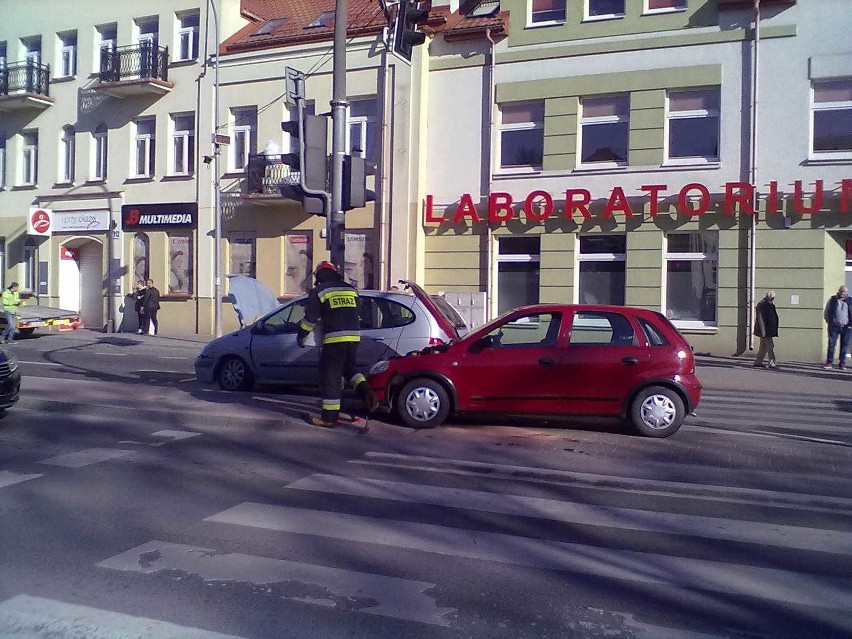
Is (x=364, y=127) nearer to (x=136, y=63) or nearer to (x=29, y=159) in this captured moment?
(x=136, y=63)

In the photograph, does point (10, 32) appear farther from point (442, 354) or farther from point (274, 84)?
point (442, 354)

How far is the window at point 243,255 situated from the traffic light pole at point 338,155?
43.8 feet

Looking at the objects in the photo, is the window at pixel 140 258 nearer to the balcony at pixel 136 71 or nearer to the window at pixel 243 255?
the window at pixel 243 255

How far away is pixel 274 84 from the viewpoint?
78.8 feet

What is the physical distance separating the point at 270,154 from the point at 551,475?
17471mm

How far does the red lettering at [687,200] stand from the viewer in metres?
18.9

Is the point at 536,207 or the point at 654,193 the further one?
the point at 536,207

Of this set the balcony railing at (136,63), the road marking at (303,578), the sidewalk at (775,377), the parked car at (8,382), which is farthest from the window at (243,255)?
the road marking at (303,578)

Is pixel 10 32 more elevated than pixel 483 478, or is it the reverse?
pixel 10 32

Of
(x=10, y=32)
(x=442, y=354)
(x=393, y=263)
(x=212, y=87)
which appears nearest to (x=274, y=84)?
(x=212, y=87)

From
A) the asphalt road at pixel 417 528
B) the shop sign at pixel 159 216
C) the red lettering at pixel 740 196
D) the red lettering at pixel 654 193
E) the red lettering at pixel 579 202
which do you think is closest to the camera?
the asphalt road at pixel 417 528

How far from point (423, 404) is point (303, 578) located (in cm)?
484

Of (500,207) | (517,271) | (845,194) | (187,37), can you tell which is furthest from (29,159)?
(845,194)

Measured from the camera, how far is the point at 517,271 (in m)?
21.3
